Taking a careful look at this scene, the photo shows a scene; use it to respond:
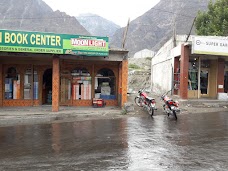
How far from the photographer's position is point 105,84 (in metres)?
18.2

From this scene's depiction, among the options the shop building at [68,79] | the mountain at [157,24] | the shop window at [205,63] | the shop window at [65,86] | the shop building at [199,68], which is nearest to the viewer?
the shop building at [68,79]

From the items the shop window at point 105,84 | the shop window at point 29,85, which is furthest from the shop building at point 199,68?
the shop window at point 29,85

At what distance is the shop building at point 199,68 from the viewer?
19000 mm

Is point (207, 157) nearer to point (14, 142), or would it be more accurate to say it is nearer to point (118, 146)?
point (118, 146)

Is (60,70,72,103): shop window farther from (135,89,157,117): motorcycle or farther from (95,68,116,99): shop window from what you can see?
(135,89,157,117): motorcycle

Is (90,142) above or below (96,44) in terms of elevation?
below

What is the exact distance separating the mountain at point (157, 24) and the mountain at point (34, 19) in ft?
70.9

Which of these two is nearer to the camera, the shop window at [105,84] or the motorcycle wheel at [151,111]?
the motorcycle wheel at [151,111]

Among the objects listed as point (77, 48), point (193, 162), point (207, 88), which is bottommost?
point (193, 162)

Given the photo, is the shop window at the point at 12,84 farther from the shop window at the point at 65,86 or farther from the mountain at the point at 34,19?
the mountain at the point at 34,19

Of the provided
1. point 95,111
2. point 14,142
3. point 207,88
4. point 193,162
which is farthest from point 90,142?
point 207,88

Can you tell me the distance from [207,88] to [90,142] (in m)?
16.3

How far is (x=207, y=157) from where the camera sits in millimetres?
6914

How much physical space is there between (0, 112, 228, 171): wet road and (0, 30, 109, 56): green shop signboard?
458 cm
